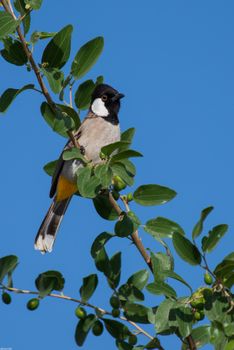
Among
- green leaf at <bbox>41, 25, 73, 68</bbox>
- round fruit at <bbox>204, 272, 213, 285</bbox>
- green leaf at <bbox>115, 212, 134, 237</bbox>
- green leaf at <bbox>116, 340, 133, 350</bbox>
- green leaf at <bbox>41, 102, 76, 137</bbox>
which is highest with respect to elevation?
green leaf at <bbox>41, 25, 73, 68</bbox>

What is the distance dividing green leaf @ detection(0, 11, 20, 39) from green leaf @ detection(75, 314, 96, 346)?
1049 mm

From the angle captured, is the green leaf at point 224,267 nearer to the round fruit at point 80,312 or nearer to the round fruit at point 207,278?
the round fruit at point 207,278

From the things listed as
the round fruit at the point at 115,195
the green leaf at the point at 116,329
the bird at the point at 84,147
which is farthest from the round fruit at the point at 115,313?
the bird at the point at 84,147

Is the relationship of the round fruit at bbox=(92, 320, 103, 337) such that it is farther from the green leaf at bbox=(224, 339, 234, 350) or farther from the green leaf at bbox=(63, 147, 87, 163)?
the green leaf at bbox=(63, 147, 87, 163)

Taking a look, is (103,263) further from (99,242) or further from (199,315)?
(199,315)

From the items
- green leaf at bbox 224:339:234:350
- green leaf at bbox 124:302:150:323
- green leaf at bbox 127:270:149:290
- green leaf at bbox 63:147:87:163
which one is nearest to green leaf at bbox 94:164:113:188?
green leaf at bbox 63:147:87:163

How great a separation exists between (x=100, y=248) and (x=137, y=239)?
0.18 m

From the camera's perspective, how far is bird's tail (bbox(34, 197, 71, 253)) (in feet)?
14.6

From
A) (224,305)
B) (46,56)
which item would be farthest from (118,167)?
(224,305)

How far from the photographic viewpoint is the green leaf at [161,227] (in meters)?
2.40

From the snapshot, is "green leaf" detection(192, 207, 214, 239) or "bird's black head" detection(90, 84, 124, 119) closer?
"green leaf" detection(192, 207, 214, 239)

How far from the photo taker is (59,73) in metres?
2.50

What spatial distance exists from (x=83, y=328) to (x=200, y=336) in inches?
15.7

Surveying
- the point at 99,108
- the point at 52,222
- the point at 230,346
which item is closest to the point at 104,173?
the point at 230,346
